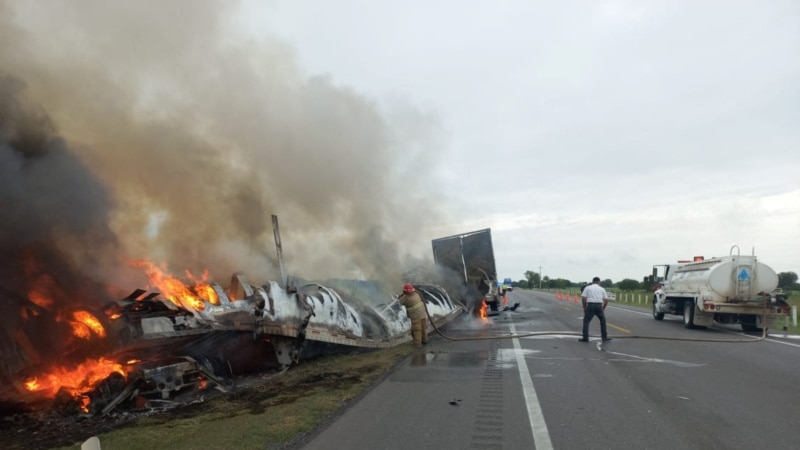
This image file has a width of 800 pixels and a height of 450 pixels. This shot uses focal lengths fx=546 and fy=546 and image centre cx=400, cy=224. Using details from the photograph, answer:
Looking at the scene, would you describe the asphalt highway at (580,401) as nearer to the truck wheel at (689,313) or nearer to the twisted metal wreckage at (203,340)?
the twisted metal wreckage at (203,340)

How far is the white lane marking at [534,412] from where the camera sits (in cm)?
434

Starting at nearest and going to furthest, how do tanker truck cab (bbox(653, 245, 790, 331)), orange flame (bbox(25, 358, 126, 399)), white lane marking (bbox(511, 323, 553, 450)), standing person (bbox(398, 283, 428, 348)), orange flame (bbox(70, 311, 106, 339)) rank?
white lane marking (bbox(511, 323, 553, 450))
orange flame (bbox(25, 358, 126, 399))
orange flame (bbox(70, 311, 106, 339))
standing person (bbox(398, 283, 428, 348))
tanker truck cab (bbox(653, 245, 790, 331))

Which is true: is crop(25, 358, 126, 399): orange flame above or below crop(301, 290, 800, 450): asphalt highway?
above

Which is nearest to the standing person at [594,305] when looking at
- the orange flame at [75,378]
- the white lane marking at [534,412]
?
the white lane marking at [534,412]

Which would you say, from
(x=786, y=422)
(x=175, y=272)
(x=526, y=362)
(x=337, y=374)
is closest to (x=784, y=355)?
(x=526, y=362)

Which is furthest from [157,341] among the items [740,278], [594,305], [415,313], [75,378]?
A: [740,278]

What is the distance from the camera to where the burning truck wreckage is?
6.05m

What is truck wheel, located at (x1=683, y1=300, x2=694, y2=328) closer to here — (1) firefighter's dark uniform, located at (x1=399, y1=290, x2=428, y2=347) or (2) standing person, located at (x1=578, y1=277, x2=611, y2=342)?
(2) standing person, located at (x1=578, y1=277, x2=611, y2=342)

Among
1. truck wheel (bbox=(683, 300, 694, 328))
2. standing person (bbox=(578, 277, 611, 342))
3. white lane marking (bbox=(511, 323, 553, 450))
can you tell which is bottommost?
truck wheel (bbox=(683, 300, 694, 328))

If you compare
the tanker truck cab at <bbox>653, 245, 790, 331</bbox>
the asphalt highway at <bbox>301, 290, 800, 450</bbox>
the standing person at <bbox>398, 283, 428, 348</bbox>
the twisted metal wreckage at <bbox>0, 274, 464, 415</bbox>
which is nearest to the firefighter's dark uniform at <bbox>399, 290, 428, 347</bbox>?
the standing person at <bbox>398, 283, 428, 348</bbox>

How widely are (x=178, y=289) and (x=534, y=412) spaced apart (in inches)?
195

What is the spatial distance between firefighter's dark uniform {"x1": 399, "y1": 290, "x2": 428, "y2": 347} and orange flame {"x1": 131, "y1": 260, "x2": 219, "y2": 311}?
161 inches

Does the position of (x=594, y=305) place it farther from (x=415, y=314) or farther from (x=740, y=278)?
(x=740, y=278)

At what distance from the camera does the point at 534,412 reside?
5.25m
